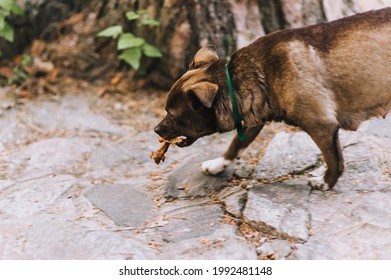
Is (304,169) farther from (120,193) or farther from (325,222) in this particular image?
(120,193)

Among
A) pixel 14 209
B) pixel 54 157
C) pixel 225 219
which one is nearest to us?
pixel 225 219

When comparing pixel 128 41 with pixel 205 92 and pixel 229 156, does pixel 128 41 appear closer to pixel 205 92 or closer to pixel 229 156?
pixel 229 156

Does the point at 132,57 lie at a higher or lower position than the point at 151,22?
lower

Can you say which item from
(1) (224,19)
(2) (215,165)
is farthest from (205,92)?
(1) (224,19)

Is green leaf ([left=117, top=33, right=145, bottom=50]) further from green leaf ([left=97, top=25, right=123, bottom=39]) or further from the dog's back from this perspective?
the dog's back

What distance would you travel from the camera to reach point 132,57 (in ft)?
21.1

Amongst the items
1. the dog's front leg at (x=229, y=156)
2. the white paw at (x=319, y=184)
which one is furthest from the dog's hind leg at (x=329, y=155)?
the dog's front leg at (x=229, y=156)

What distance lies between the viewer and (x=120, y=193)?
483cm

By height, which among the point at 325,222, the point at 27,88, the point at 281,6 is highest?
the point at 281,6

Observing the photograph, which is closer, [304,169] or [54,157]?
[304,169]

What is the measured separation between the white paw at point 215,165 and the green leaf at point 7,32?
3.16m

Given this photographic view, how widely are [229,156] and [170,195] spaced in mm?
683
